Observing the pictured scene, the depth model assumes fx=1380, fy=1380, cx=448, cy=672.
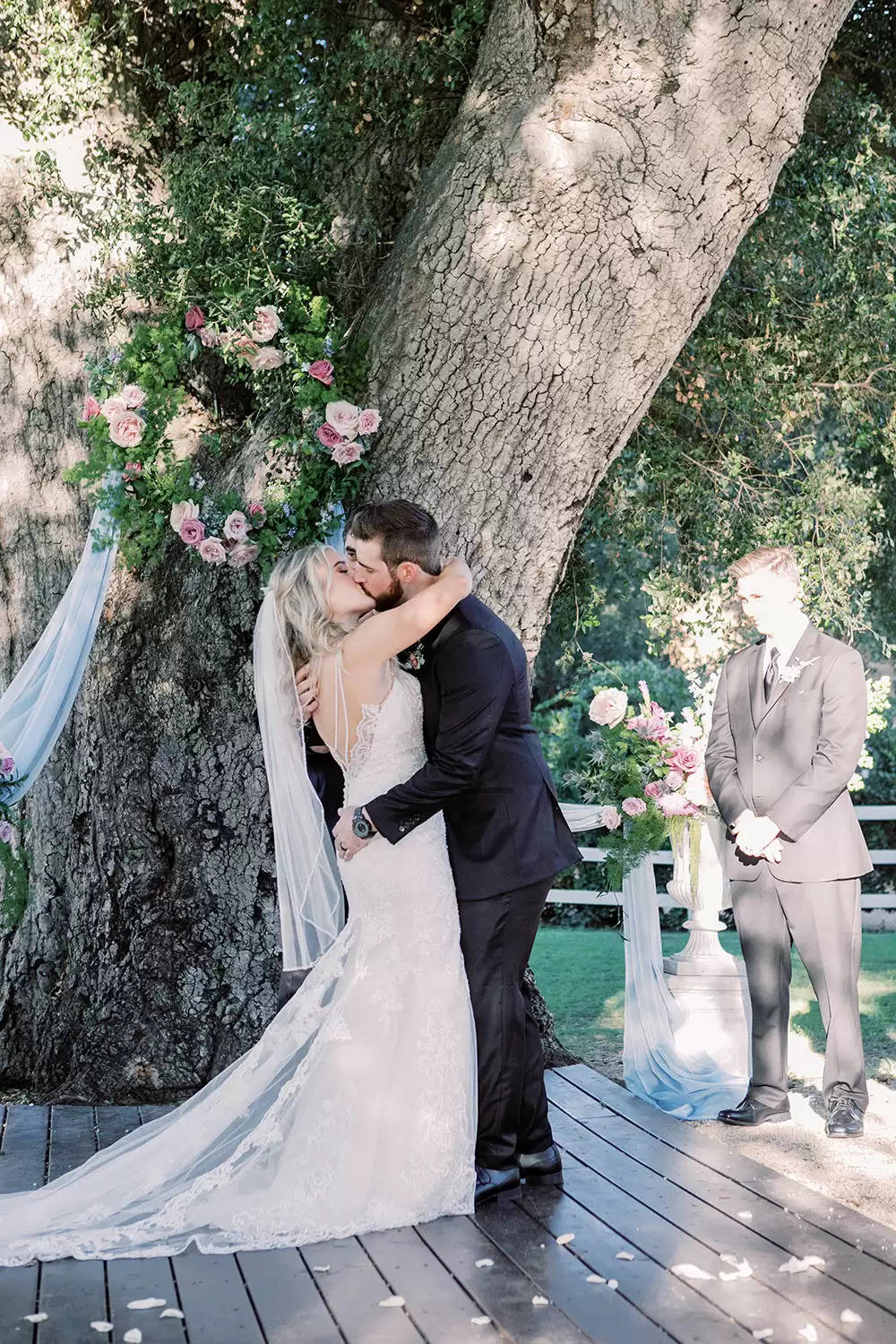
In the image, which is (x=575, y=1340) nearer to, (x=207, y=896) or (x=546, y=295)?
(x=207, y=896)

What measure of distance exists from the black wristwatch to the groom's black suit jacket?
4 centimetres

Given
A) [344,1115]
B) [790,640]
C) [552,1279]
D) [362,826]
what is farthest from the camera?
[790,640]

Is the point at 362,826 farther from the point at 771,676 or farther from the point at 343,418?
the point at 771,676

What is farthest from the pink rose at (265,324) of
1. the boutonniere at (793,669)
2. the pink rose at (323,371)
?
the boutonniere at (793,669)

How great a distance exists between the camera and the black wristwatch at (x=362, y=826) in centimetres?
411

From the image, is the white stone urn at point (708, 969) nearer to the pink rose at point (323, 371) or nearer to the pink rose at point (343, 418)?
the pink rose at point (343, 418)

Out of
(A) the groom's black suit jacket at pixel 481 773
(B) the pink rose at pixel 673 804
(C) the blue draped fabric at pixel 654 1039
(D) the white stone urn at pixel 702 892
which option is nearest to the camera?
(A) the groom's black suit jacket at pixel 481 773

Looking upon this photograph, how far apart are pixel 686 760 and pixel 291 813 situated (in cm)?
209

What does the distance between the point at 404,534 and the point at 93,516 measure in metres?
1.91

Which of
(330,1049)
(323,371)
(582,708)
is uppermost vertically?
(323,371)

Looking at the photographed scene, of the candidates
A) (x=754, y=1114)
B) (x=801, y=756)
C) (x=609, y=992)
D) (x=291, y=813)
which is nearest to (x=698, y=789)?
(x=801, y=756)

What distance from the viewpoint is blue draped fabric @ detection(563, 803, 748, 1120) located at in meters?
5.46

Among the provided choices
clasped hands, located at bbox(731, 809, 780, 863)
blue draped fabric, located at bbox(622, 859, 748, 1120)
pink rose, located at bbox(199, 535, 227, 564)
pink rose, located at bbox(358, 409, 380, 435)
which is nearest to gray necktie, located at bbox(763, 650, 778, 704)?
clasped hands, located at bbox(731, 809, 780, 863)

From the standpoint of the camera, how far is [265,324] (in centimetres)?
506
